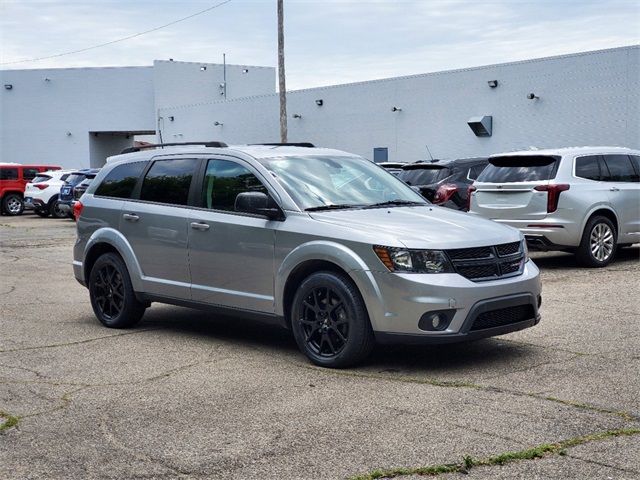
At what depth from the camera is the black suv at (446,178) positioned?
1677 centimetres

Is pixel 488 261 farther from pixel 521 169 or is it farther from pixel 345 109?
pixel 345 109

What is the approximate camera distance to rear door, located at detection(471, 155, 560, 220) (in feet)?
43.5

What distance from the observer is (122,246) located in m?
A: 9.17

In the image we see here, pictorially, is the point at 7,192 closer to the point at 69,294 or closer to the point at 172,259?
the point at 69,294

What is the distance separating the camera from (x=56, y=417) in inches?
235

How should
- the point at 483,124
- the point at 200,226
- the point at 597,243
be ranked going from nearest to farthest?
the point at 200,226 < the point at 597,243 < the point at 483,124

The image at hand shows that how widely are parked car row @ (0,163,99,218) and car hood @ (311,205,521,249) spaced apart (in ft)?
71.5

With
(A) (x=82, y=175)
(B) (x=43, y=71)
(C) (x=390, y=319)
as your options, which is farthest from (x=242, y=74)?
(C) (x=390, y=319)

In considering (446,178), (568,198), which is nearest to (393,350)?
(568,198)

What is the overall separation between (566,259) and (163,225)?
8.28 metres

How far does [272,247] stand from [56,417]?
2.38 meters

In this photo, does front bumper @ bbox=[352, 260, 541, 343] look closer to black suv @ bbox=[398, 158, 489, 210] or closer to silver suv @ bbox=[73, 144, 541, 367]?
silver suv @ bbox=[73, 144, 541, 367]

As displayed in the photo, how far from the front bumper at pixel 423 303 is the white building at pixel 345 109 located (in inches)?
748

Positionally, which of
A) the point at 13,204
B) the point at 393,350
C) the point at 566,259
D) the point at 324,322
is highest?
the point at 324,322
